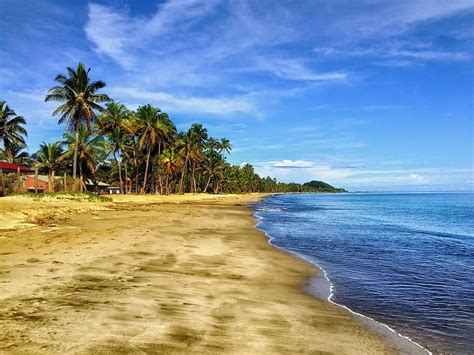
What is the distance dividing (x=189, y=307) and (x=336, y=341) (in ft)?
8.55

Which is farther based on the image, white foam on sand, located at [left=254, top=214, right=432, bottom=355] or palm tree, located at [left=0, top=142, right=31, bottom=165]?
palm tree, located at [left=0, top=142, right=31, bottom=165]

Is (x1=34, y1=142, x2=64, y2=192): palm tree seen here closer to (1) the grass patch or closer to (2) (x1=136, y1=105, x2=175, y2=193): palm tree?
(2) (x1=136, y1=105, x2=175, y2=193): palm tree

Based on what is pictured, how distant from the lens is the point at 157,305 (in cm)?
679

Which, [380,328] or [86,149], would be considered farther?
[86,149]

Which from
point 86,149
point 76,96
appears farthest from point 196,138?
point 76,96

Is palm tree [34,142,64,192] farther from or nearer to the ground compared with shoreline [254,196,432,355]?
farther from the ground

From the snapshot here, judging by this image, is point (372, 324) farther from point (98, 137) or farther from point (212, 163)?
point (212, 163)

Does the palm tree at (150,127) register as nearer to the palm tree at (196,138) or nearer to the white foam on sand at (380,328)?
the palm tree at (196,138)

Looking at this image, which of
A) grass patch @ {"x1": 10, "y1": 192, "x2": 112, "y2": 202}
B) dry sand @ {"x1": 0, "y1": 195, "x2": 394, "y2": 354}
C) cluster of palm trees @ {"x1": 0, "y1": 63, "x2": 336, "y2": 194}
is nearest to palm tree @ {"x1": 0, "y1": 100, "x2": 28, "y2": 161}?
cluster of palm trees @ {"x1": 0, "y1": 63, "x2": 336, "y2": 194}

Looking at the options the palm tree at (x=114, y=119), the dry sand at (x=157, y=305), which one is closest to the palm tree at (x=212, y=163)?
the palm tree at (x=114, y=119)

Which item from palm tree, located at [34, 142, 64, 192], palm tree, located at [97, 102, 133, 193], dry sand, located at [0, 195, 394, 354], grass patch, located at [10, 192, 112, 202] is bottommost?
dry sand, located at [0, 195, 394, 354]

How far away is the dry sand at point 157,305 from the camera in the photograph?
5.14 metres

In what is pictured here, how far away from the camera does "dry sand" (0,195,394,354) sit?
5141 mm

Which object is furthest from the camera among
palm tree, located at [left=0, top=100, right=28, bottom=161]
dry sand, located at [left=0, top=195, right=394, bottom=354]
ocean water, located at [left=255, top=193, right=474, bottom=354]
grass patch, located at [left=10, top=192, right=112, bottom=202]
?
palm tree, located at [left=0, top=100, right=28, bottom=161]
